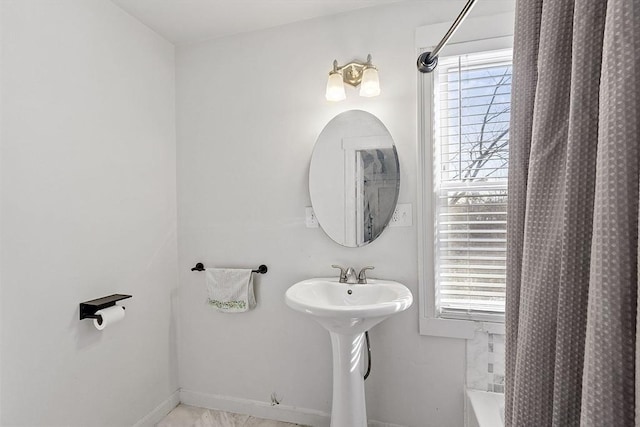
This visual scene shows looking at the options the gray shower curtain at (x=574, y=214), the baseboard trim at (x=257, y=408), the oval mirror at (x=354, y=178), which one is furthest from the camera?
the baseboard trim at (x=257, y=408)

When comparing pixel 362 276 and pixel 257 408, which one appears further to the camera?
pixel 257 408

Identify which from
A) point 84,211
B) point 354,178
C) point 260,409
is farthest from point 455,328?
point 84,211

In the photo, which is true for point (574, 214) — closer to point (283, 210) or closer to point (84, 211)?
point (283, 210)

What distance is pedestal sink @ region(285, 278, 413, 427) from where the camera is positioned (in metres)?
1.45

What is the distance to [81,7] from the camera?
1.69m

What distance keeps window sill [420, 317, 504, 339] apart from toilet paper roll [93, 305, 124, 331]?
5.18 ft

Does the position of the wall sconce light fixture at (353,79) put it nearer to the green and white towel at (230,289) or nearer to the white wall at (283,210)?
the white wall at (283,210)

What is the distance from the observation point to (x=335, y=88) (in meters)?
1.89

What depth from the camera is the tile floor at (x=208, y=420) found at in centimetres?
206

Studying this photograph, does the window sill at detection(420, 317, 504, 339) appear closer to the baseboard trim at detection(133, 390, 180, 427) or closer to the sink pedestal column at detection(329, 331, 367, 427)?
the sink pedestal column at detection(329, 331, 367, 427)

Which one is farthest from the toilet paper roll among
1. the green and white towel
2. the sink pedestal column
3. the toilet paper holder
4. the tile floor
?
the sink pedestal column

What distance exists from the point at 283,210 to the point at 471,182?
1080 mm

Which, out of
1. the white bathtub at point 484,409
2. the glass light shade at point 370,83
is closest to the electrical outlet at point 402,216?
the glass light shade at point 370,83

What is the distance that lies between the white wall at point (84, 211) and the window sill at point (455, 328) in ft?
5.38
